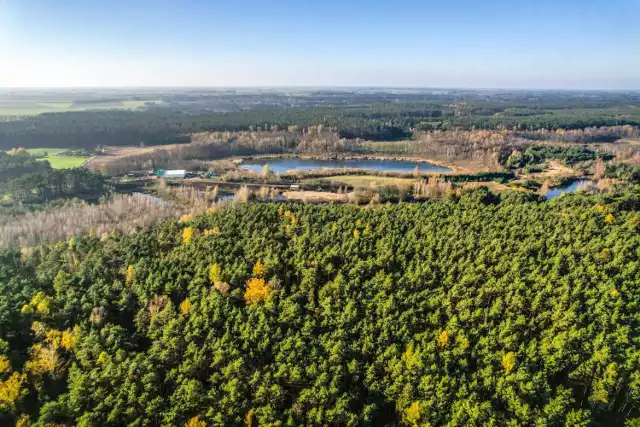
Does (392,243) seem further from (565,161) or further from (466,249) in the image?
(565,161)

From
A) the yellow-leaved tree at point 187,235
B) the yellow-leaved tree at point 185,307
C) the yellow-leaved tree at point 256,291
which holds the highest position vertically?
the yellow-leaved tree at point 187,235

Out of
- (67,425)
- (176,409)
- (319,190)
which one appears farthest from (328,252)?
(319,190)

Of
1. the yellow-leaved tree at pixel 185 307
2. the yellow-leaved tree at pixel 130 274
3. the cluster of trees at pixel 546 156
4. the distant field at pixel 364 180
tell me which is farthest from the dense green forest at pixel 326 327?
the cluster of trees at pixel 546 156

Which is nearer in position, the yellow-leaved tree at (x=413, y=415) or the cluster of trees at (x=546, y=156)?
the yellow-leaved tree at (x=413, y=415)

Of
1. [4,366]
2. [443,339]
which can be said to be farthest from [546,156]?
[4,366]

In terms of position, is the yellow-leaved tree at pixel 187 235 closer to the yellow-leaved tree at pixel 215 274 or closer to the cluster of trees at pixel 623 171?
the yellow-leaved tree at pixel 215 274

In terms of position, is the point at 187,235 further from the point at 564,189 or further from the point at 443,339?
the point at 564,189

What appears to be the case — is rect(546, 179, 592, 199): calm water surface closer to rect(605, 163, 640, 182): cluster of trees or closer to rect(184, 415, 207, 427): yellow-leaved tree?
rect(605, 163, 640, 182): cluster of trees
